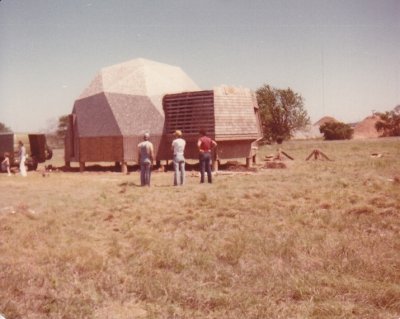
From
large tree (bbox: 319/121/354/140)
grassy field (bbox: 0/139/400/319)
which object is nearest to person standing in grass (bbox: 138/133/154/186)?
grassy field (bbox: 0/139/400/319)

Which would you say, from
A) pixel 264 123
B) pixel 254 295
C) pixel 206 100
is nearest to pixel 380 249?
pixel 254 295

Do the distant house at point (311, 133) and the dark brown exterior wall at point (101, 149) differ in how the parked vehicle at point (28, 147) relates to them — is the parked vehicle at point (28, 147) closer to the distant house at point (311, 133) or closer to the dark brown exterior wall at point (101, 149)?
the dark brown exterior wall at point (101, 149)

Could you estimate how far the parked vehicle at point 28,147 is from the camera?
854 inches

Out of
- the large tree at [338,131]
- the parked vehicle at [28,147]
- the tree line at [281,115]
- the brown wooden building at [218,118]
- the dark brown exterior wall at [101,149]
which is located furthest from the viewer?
the large tree at [338,131]

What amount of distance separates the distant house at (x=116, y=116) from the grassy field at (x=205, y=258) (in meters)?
9.73

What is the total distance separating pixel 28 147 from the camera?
22984mm

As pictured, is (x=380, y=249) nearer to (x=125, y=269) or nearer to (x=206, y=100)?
(x=125, y=269)

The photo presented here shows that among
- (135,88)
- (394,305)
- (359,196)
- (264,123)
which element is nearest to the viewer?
(394,305)

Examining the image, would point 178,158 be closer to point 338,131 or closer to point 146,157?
point 146,157

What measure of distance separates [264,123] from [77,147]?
105 ft

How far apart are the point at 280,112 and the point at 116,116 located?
3582 centimetres

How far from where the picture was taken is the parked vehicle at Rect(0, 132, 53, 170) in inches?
854

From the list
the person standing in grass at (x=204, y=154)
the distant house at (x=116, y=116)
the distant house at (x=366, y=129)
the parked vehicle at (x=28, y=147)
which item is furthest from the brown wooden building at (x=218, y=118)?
the distant house at (x=366, y=129)

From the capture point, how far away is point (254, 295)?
169 inches
